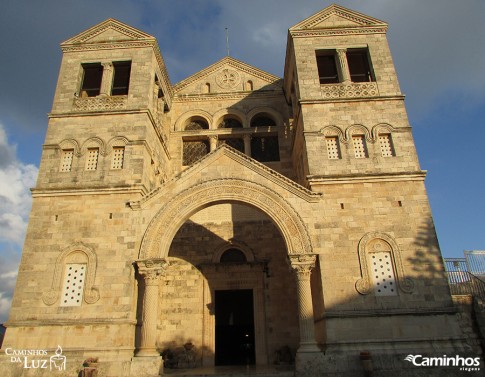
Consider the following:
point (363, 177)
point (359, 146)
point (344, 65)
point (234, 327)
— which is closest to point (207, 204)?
point (234, 327)

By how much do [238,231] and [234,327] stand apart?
4.43 m

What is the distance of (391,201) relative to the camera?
14.9 metres

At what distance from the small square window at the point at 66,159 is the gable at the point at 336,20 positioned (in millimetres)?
11947

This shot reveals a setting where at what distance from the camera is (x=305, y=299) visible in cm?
1327

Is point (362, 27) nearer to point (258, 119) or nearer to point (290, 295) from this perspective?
point (258, 119)

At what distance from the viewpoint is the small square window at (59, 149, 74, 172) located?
16.2 meters

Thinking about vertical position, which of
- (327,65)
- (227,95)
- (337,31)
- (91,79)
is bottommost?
(91,79)

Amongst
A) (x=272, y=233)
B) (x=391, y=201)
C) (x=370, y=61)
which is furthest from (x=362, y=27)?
(x=272, y=233)

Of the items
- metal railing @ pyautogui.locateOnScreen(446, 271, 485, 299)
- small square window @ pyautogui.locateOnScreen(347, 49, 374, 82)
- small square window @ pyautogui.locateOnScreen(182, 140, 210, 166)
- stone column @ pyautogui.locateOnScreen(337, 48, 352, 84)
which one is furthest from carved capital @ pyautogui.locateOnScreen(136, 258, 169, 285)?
small square window @ pyautogui.locateOnScreen(347, 49, 374, 82)

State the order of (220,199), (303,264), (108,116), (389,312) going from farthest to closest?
(108,116) → (220,199) → (303,264) → (389,312)

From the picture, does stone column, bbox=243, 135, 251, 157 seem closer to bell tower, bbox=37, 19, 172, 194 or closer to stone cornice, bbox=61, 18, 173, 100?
bell tower, bbox=37, 19, 172, 194

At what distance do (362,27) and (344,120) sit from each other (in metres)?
5.64

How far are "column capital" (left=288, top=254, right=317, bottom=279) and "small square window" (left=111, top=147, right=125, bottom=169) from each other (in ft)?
27.3

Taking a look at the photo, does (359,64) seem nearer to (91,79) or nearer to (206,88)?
(206,88)
